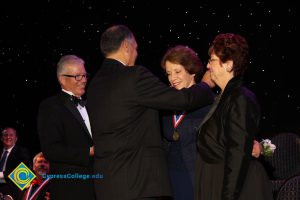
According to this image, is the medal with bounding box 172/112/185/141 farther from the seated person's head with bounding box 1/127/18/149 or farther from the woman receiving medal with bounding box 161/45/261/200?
the seated person's head with bounding box 1/127/18/149

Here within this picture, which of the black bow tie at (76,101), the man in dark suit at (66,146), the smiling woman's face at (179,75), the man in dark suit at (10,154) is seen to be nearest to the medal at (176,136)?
the smiling woman's face at (179,75)

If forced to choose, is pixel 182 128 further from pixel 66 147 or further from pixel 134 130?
pixel 66 147

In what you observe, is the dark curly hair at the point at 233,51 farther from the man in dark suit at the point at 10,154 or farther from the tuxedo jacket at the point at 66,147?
the man in dark suit at the point at 10,154

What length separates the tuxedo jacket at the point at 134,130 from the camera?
2.96 metres

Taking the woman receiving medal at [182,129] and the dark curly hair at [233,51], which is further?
the woman receiving medal at [182,129]

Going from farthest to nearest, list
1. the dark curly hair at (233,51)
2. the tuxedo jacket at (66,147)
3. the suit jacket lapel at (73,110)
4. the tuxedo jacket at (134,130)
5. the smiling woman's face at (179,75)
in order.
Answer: the suit jacket lapel at (73,110) → the tuxedo jacket at (66,147) → the smiling woman's face at (179,75) → the tuxedo jacket at (134,130) → the dark curly hair at (233,51)

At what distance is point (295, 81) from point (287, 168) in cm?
192

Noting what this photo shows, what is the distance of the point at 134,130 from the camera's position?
2965mm

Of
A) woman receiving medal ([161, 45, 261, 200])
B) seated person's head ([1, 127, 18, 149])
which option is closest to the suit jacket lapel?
woman receiving medal ([161, 45, 261, 200])

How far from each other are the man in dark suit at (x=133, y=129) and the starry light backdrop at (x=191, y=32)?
3.32 m

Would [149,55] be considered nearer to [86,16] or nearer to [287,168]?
[86,16]

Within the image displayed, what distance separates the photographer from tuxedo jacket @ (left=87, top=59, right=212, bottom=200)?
9.70 feet

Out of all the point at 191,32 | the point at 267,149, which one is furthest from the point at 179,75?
the point at 191,32

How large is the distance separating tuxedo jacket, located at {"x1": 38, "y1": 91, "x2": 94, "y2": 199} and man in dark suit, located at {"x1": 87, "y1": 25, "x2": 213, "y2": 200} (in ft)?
2.21
